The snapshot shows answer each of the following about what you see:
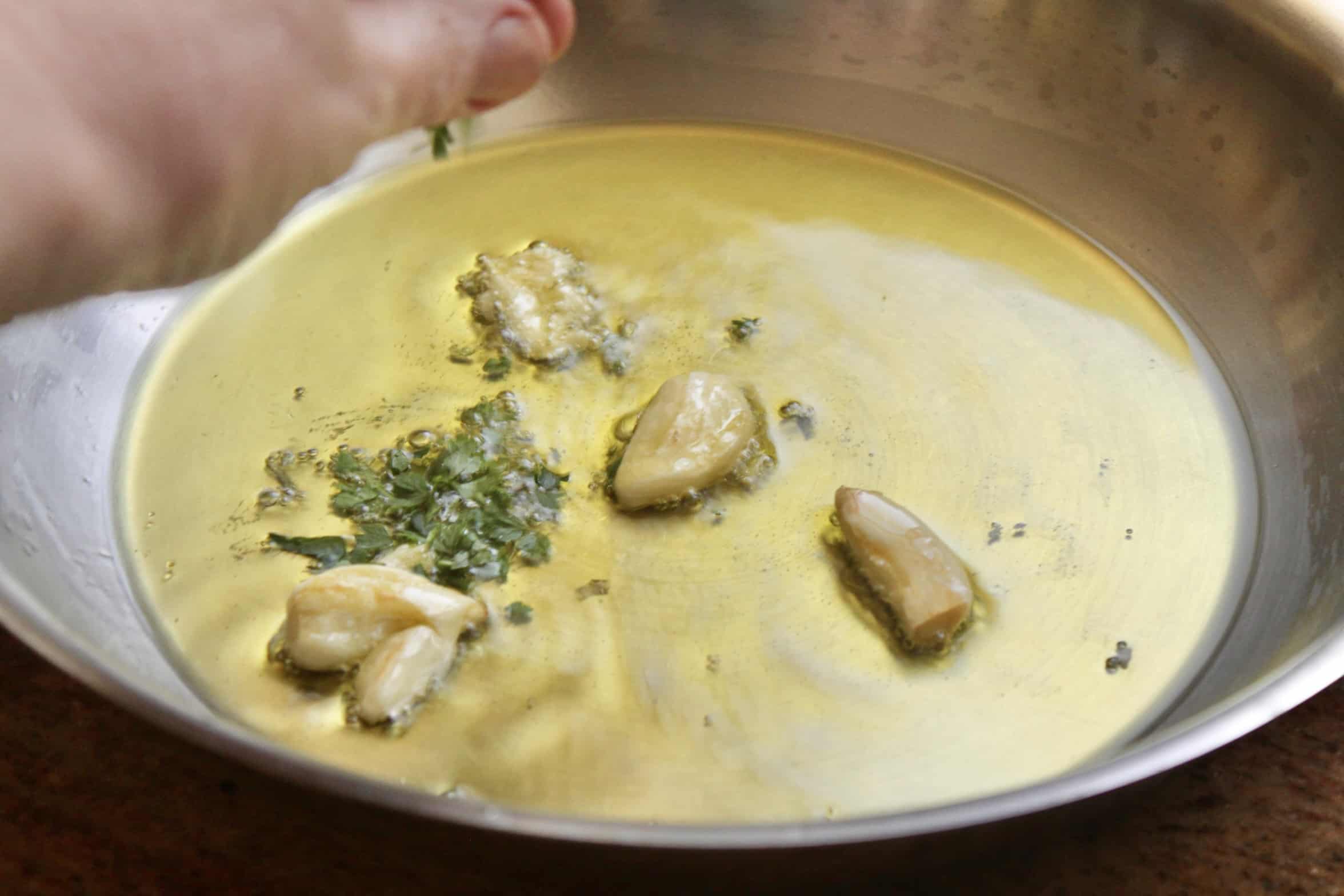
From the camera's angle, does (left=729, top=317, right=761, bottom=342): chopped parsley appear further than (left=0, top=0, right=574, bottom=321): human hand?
Yes

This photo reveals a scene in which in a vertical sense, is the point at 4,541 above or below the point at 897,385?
below

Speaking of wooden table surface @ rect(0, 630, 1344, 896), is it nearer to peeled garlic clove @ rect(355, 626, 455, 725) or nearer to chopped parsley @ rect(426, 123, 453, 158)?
peeled garlic clove @ rect(355, 626, 455, 725)

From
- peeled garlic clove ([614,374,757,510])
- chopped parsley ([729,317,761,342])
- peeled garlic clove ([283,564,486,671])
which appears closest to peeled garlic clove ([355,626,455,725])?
peeled garlic clove ([283,564,486,671])

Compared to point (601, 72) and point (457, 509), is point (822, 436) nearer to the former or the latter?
point (457, 509)

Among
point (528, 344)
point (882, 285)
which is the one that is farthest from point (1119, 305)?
point (528, 344)

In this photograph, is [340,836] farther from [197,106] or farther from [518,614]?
[197,106]
